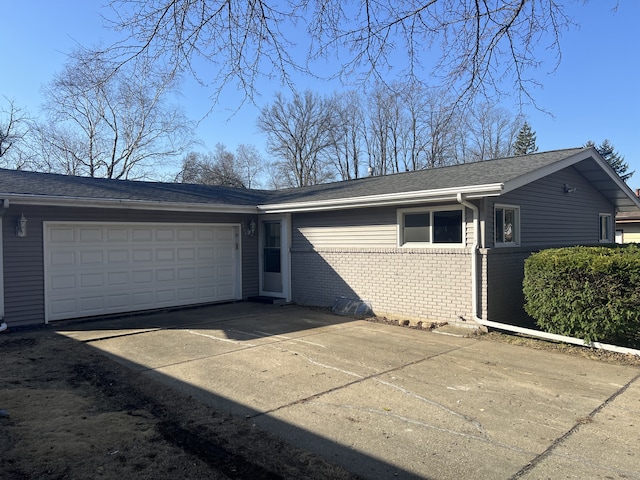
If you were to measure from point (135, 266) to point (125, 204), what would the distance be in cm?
157

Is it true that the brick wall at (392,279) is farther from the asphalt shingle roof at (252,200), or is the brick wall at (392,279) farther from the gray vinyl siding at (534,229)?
the asphalt shingle roof at (252,200)

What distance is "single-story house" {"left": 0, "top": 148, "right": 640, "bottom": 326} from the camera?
854cm

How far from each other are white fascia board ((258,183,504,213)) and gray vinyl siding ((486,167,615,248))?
0.81 m

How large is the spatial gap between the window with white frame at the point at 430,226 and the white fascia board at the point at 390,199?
18.2 inches

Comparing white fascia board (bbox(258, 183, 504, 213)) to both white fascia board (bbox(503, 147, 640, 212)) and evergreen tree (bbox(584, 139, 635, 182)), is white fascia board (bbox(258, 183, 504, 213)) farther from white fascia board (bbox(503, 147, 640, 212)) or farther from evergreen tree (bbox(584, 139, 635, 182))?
evergreen tree (bbox(584, 139, 635, 182))

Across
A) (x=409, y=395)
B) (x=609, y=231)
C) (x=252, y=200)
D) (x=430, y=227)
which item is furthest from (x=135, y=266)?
(x=609, y=231)

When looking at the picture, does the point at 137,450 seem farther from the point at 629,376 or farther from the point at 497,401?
the point at 629,376

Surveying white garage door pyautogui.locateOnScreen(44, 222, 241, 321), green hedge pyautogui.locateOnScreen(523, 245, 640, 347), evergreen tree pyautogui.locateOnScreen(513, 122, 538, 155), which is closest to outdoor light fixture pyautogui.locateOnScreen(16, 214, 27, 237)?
white garage door pyautogui.locateOnScreen(44, 222, 241, 321)

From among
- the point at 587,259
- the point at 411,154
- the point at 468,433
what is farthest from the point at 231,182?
the point at 468,433

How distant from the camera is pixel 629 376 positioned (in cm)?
571

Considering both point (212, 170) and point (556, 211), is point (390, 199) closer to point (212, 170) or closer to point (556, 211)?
point (556, 211)

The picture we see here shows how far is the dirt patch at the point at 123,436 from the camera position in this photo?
3.37 m

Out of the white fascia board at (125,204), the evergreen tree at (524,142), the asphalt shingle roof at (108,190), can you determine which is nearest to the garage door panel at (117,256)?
the white fascia board at (125,204)

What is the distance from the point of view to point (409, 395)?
5.02 metres
